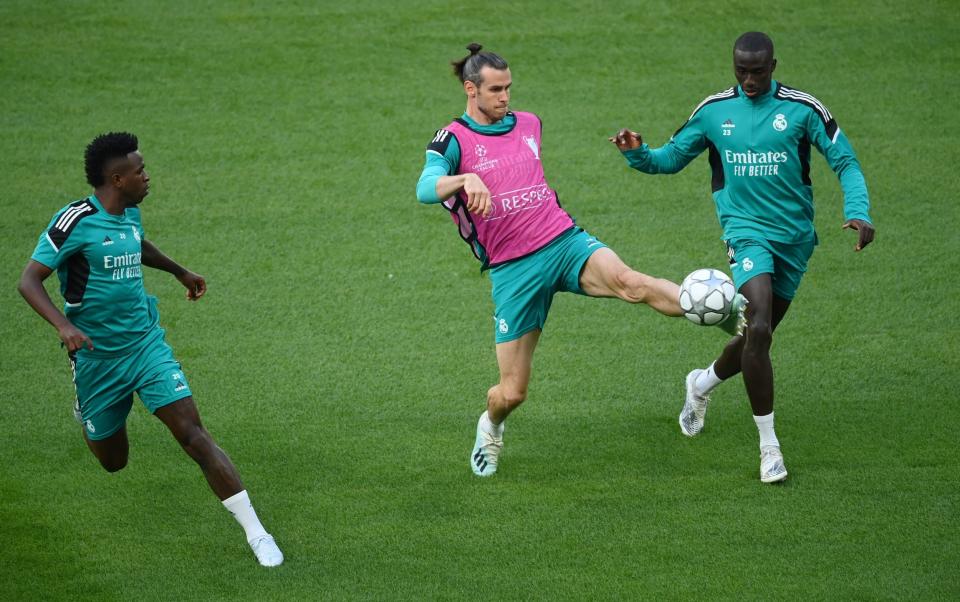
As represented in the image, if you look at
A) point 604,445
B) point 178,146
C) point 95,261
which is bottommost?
point 604,445

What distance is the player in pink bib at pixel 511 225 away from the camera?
657cm

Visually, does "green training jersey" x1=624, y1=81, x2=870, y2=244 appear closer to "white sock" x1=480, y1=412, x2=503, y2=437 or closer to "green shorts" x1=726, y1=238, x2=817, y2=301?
"green shorts" x1=726, y1=238, x2=817, y2=301

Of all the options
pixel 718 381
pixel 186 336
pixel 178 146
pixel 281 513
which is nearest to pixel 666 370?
pixel 718 381

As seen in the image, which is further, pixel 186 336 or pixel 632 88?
pixel 632 88

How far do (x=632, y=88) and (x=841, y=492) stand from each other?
671 centimetres

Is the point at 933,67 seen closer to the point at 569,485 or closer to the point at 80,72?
the point at 569,485

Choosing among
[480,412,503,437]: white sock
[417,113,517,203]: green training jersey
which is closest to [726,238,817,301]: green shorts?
[417,113,517,203]: green training jersey

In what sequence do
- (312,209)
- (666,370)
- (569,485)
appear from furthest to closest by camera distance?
(312,209) < (666,370) < (569,485)

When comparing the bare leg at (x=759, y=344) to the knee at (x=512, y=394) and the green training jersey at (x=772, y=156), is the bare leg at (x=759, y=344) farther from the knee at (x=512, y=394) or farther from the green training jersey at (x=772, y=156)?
the knee at (x=512, y=394)

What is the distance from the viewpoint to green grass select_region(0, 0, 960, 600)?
6180 millimetres

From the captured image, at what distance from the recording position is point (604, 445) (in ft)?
24.2

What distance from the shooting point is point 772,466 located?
22.1ft

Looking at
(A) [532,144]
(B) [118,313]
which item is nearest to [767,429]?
(A) [532,144]

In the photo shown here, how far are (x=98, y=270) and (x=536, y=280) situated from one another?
7.76 feet
